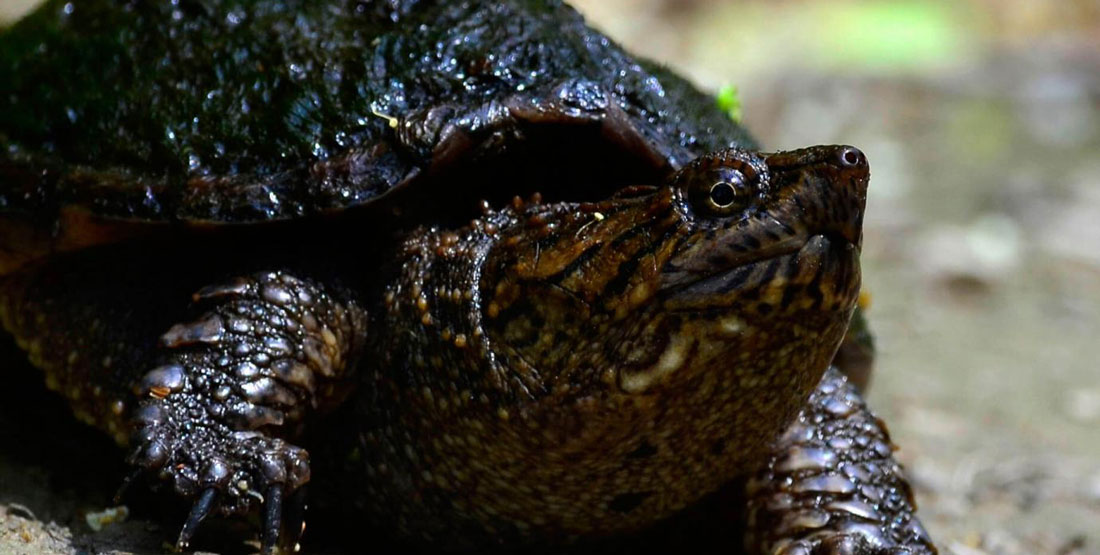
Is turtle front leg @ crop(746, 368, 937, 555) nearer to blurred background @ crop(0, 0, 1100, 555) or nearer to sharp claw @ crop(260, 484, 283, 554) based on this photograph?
blurred background @ crop(0, 0, 1100, 555)

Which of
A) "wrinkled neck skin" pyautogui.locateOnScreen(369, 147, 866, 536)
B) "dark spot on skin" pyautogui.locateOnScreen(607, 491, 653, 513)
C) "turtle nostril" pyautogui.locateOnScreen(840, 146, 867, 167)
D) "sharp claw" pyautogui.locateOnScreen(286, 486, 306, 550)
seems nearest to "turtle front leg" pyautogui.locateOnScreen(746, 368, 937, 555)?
"wrinkled neck skin" pyautogui.locateOnScreen(369, 147, 866, 536)

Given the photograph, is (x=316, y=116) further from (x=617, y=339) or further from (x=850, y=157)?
(x=850, y=157)

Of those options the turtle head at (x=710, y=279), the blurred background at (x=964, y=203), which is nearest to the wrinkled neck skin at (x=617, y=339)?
the turtle head at (x=710, y=279)

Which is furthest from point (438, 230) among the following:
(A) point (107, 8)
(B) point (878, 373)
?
(B) point (878, 373)

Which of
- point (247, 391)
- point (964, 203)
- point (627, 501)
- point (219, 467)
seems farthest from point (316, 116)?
point (964, 203)

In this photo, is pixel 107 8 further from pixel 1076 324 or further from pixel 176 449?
pixel 1076 324
